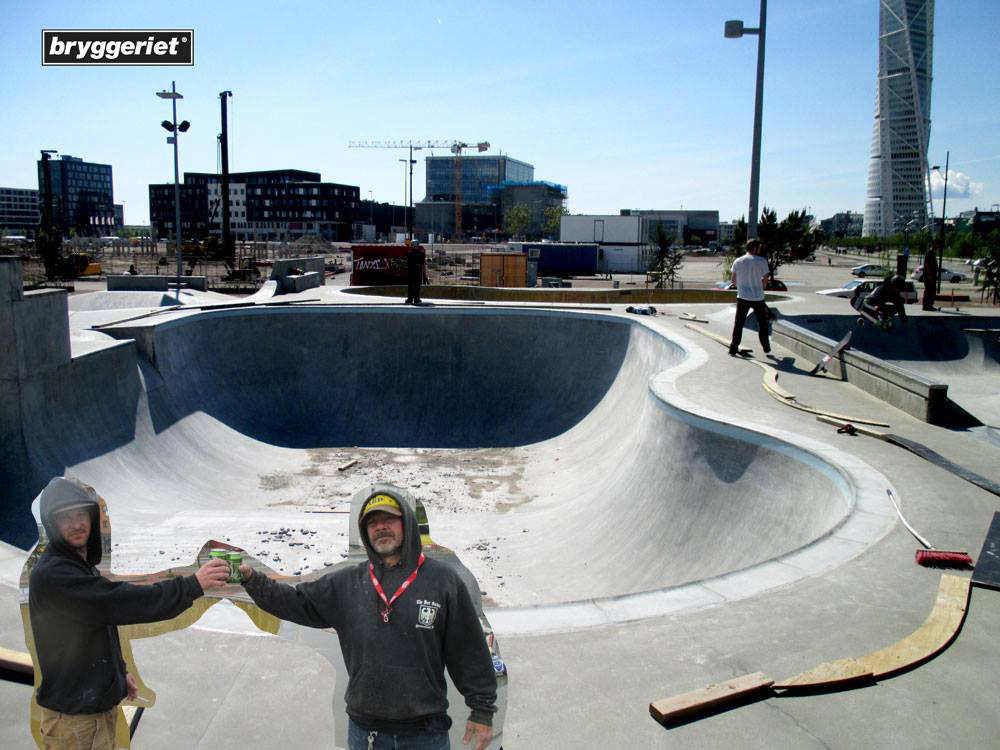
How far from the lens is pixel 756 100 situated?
46.0 ft

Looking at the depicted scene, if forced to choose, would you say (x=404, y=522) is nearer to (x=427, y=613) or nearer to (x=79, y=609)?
(x=427, y=613)

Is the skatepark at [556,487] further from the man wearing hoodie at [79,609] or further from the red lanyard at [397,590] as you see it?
the man wearing hoodie at [79,609]

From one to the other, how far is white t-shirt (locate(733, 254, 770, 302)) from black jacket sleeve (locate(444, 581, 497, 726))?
10.6m

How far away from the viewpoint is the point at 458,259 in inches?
2803

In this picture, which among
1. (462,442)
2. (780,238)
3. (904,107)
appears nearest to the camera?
(462,442)

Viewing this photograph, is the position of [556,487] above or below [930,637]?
below

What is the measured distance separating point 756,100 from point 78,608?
1406 centimetres

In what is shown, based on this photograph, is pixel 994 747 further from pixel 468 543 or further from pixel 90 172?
pixel 90 172

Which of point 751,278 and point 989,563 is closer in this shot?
point 989,563

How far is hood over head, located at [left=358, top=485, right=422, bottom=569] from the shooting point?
263cm

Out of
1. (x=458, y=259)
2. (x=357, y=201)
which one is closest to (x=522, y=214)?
(x=357, y=201)

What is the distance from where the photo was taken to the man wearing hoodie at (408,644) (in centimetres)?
263

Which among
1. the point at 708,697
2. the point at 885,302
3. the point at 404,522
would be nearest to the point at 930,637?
the point at 708,697

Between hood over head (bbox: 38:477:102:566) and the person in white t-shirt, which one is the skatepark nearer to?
the person in white t-shirt
